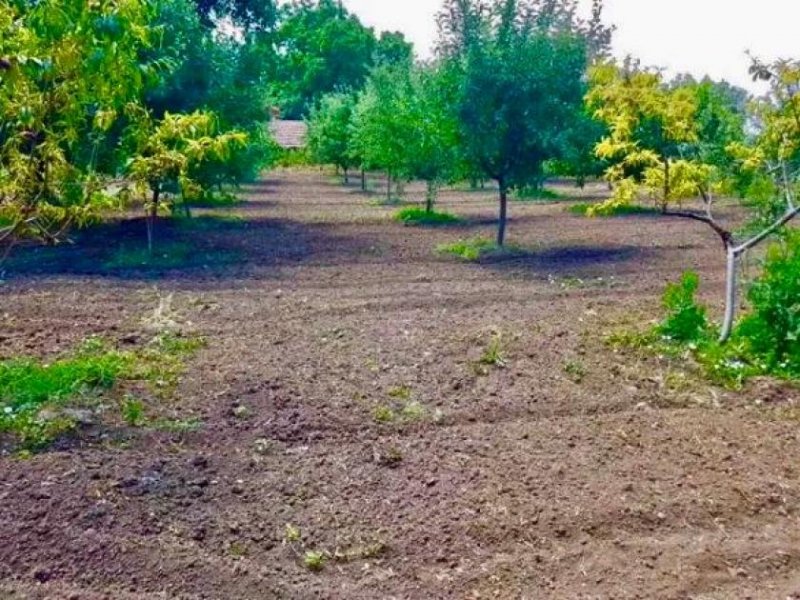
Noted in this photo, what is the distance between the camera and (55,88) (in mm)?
4617

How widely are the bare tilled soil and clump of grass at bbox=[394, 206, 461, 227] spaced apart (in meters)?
8.24

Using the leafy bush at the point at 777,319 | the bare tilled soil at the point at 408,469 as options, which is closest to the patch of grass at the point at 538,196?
the bare tilled soil at the point at 408,469

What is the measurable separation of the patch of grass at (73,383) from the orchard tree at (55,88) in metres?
Result: 1.04

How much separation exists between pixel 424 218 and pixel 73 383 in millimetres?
12286

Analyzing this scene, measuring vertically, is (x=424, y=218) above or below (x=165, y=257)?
above

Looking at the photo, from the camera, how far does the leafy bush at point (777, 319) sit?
6.32 metres

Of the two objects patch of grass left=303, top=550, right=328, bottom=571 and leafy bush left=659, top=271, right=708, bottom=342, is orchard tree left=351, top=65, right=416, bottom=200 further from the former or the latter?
patch of grass left=303, top=550, right=328, bottom=571

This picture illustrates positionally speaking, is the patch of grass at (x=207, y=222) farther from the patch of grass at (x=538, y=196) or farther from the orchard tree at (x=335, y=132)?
the orchard tree at (x=335, y=132)

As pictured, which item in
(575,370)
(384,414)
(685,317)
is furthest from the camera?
(685,317)

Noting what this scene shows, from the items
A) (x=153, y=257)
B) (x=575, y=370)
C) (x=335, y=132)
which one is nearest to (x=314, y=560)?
(x=575, y=370)

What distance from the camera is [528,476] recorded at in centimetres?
445

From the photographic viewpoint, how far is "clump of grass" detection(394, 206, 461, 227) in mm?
16906

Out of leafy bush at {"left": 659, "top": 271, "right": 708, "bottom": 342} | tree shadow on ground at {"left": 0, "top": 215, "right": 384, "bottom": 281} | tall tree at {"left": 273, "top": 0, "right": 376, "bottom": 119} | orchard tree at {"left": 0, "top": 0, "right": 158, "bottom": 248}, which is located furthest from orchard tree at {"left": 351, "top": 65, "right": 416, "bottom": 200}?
tall tree at {"left": 273, "top": 0, "right": 376, "bottom": 119}

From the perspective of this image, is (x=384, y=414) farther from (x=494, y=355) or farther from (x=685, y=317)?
(x=685, y=317)
